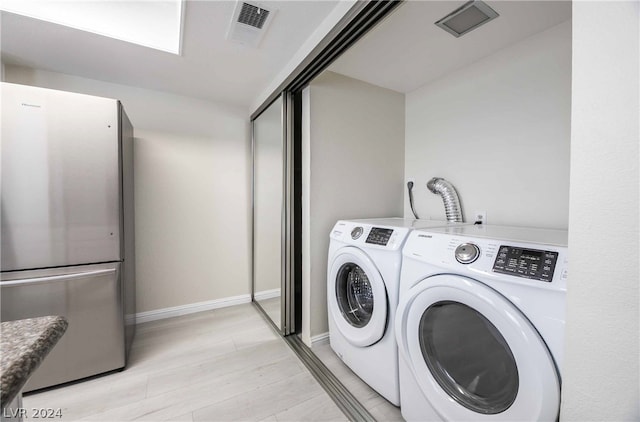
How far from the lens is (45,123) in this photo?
150 centimetres

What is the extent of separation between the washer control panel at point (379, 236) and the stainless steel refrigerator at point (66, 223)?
1679 mm

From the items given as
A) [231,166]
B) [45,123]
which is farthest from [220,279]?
[45,123]

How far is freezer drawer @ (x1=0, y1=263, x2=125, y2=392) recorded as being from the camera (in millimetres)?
1446

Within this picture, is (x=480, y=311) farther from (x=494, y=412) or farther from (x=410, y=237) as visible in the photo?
(x=410, y=237)

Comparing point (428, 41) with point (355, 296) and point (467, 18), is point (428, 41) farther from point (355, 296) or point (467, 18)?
point (355, 296)

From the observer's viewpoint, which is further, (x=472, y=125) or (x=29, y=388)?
(x=472, y=125)

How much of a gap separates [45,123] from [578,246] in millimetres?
2470

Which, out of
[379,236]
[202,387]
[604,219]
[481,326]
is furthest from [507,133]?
[202,387]

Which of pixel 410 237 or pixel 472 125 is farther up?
pixel 472 125

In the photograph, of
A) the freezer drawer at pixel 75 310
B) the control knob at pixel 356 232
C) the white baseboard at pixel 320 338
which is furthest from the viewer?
the white baseboard at pixel 320 338

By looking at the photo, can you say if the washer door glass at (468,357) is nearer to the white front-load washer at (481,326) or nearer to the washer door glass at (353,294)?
the white front-load washer at (481,326)

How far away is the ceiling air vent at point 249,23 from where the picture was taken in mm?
1384

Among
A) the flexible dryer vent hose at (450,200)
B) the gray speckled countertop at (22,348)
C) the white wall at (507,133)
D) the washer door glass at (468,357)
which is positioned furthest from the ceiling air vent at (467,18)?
the gray speckled countertop at (22,348)

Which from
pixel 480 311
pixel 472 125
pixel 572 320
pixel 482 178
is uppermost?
pixel 472 125
